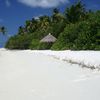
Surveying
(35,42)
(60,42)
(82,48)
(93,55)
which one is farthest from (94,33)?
(35,42)

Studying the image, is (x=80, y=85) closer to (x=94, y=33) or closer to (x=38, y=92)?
(x=38, y=92)

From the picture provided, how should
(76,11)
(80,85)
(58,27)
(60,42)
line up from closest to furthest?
(80,85)
(60,42)
(76,11)
(58,27)

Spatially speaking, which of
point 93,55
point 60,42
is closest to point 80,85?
point 93,55

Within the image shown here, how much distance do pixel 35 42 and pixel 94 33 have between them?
3420 centimetres

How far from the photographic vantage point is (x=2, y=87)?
7.98 metres

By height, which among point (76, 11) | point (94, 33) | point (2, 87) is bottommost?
point (2, 87)

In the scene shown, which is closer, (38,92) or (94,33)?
(38,92)

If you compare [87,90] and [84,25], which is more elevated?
[84,25]

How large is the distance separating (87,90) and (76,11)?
44.2 meters

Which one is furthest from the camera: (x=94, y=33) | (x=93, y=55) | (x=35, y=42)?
(x=35, y=42)

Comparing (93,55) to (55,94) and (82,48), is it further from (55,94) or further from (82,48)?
(82,48)

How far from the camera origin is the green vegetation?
27938 millimetres

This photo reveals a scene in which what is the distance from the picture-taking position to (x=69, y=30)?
1348 inches

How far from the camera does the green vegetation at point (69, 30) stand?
91.7 feet
